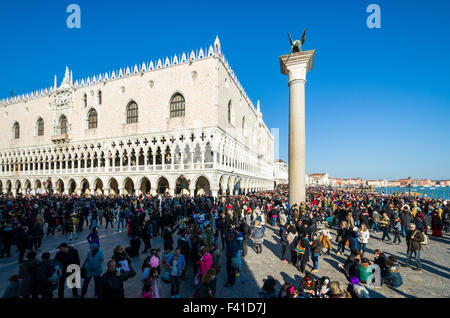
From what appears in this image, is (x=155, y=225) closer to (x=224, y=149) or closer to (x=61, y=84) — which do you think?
(x=224, y=149)

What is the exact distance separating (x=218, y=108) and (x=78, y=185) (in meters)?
Result: 24.2

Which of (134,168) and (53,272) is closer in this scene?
(53,272)

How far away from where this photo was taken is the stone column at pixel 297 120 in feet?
41.5

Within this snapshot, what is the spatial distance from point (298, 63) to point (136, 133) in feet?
82.1

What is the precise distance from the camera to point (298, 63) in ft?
42.6

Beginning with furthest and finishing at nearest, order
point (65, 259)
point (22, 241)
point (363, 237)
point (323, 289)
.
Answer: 1. point (363, 237)
2. point (22, 241)
3. point (65, 259)
4. point (323, 289)

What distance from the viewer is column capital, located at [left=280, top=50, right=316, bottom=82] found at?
12.8 m

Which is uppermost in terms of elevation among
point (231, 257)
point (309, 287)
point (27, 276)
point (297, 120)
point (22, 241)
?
point (297, 120)

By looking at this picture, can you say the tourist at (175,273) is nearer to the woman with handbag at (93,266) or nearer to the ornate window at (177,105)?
the woman with handbag at (93,266)

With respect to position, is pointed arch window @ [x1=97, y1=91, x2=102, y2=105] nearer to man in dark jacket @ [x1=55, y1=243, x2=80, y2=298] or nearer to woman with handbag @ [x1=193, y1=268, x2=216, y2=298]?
man in dark jacket @ [x1=55, y1=243, x2=80, y2=298]

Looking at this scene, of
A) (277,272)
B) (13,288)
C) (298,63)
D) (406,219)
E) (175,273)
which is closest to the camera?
(13,288)

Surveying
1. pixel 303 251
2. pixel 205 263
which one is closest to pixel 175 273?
pixel 205 263

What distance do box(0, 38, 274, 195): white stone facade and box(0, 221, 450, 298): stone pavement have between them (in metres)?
17.7

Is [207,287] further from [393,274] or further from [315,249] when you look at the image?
[393,274]
